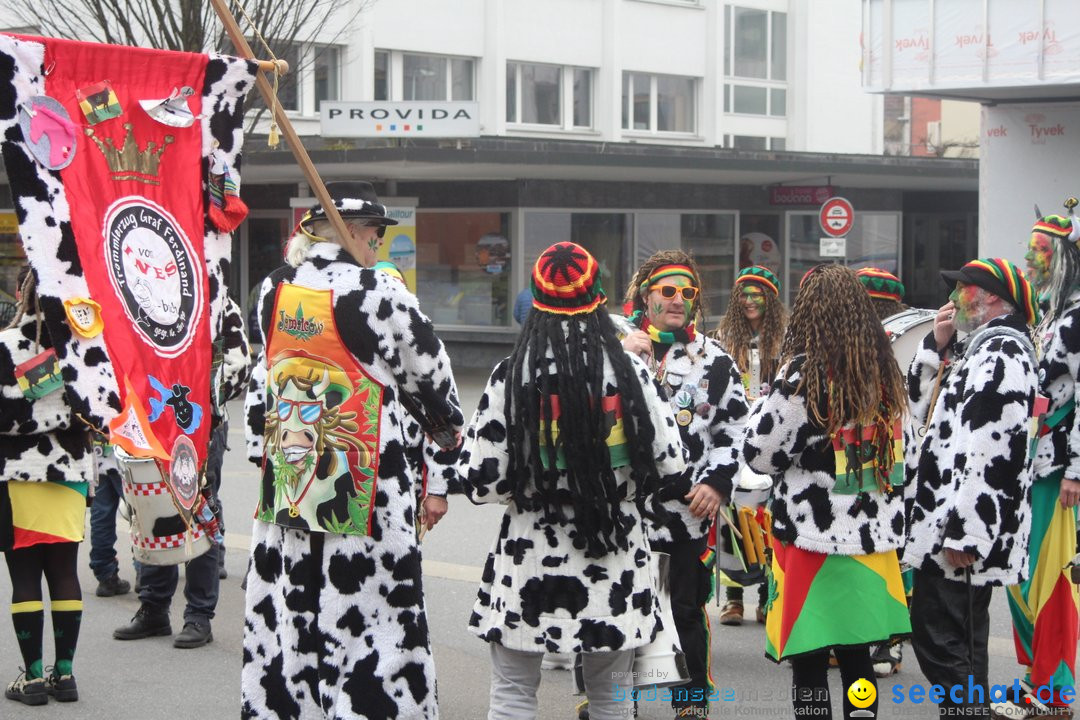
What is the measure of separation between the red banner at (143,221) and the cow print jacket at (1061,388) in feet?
10.4

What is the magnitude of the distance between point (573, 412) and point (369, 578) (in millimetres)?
871

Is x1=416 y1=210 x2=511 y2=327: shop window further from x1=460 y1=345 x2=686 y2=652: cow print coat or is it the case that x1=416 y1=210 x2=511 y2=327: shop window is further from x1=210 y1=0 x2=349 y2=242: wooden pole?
x1=460 y1=345 x2=686 y2=652: cow print coat

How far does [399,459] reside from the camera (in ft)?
14.3

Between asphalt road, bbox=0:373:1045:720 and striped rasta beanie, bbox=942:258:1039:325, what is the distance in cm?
175

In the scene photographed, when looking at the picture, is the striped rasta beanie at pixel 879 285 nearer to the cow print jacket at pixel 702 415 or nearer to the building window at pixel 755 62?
the cow print jacket at pixel 702 415

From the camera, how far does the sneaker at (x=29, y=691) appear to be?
561 centimetres

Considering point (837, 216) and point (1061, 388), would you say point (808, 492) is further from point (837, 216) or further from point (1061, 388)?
point (837, 216)

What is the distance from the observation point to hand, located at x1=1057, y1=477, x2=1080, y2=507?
519cm

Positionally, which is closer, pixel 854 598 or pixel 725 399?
pixel 854 598

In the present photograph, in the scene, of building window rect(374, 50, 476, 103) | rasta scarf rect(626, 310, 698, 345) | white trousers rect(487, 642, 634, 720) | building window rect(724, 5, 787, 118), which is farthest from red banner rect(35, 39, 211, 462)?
building window rect(724, 5, 787, 118)

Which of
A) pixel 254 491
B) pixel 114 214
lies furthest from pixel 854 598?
pixel 254 491

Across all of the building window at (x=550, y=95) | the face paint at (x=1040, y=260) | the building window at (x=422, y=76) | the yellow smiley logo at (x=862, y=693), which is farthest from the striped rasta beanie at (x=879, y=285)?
the building window at (x=550, y=95)

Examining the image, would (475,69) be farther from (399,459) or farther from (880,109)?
(399,459)

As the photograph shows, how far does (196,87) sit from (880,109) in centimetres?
3526
